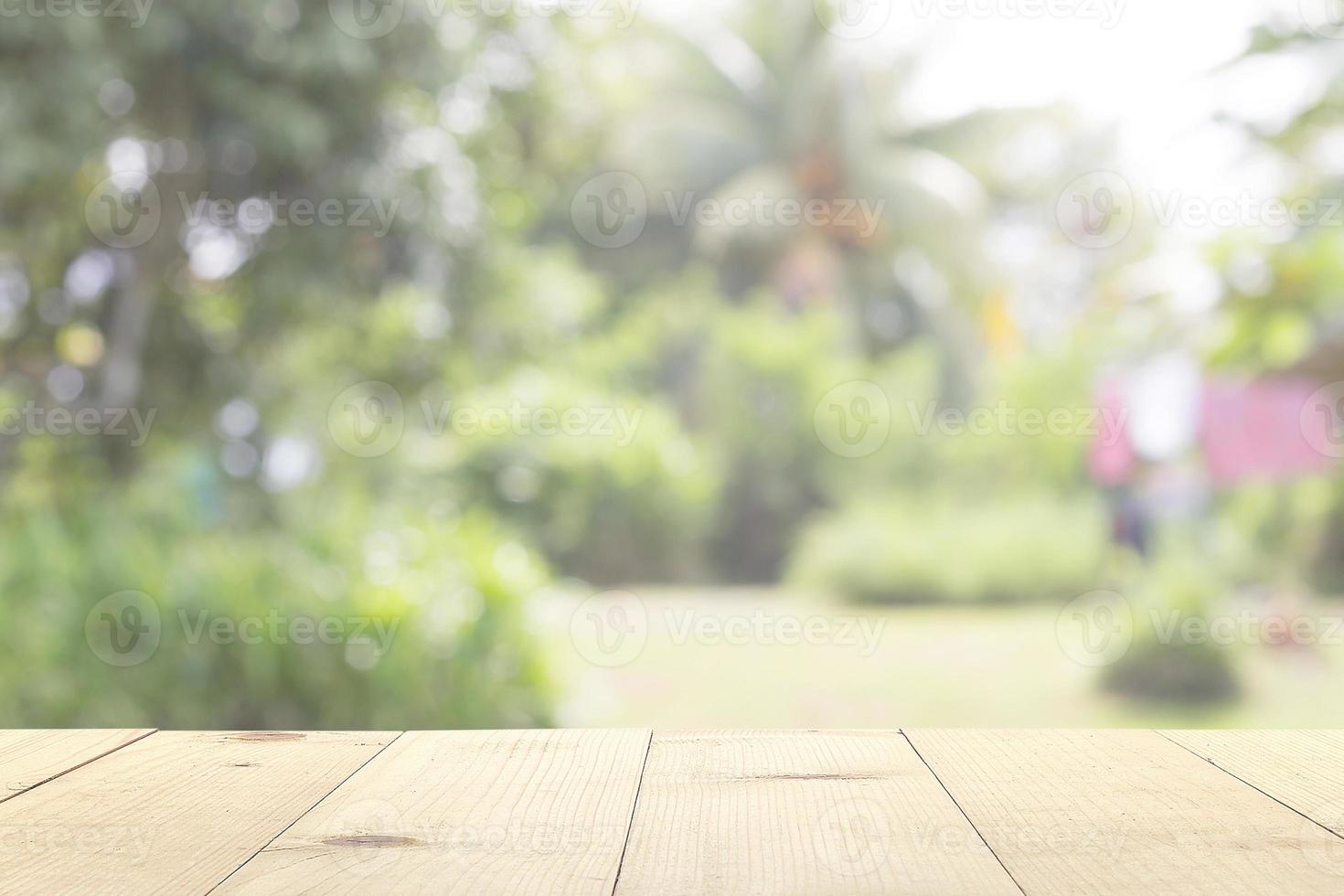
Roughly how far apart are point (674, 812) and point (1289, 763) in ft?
1.95

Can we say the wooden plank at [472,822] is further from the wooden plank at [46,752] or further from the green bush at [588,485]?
the green bush at [588,485]

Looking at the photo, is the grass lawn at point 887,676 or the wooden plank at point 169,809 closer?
the wooden plank at point 169,809

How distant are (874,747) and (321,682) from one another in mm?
2900

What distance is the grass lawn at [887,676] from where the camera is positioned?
6.74 m

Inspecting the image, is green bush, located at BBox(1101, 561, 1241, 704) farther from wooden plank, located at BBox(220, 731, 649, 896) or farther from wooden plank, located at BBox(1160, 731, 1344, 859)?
wooden plank, located at BBox(220, 731, 649, 896)

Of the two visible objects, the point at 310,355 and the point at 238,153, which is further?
the point at 310,355

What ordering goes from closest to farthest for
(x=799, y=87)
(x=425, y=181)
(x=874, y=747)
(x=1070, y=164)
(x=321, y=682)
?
(x=874, y=747), (x=321, y=682), (x=425, y=181), (x=799, y=87), (x=1070, y=164)

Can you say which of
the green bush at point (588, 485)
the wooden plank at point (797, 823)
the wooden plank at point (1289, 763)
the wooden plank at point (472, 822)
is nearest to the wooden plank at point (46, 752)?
the wooden plank at point (472, 822)

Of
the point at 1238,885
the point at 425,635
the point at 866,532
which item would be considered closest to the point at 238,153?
the point at 425,635

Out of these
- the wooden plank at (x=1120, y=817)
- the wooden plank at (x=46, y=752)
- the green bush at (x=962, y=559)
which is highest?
the wooden plank at (x=46, y=752)

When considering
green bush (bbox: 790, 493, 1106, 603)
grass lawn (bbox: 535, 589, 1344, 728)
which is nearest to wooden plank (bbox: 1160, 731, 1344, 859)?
grass lawn (bbox: 535, 589, 1344, 728)

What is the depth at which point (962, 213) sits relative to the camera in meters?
14.0

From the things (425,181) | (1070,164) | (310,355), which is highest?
(1070,164)

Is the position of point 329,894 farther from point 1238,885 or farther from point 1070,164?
point 1070,164
